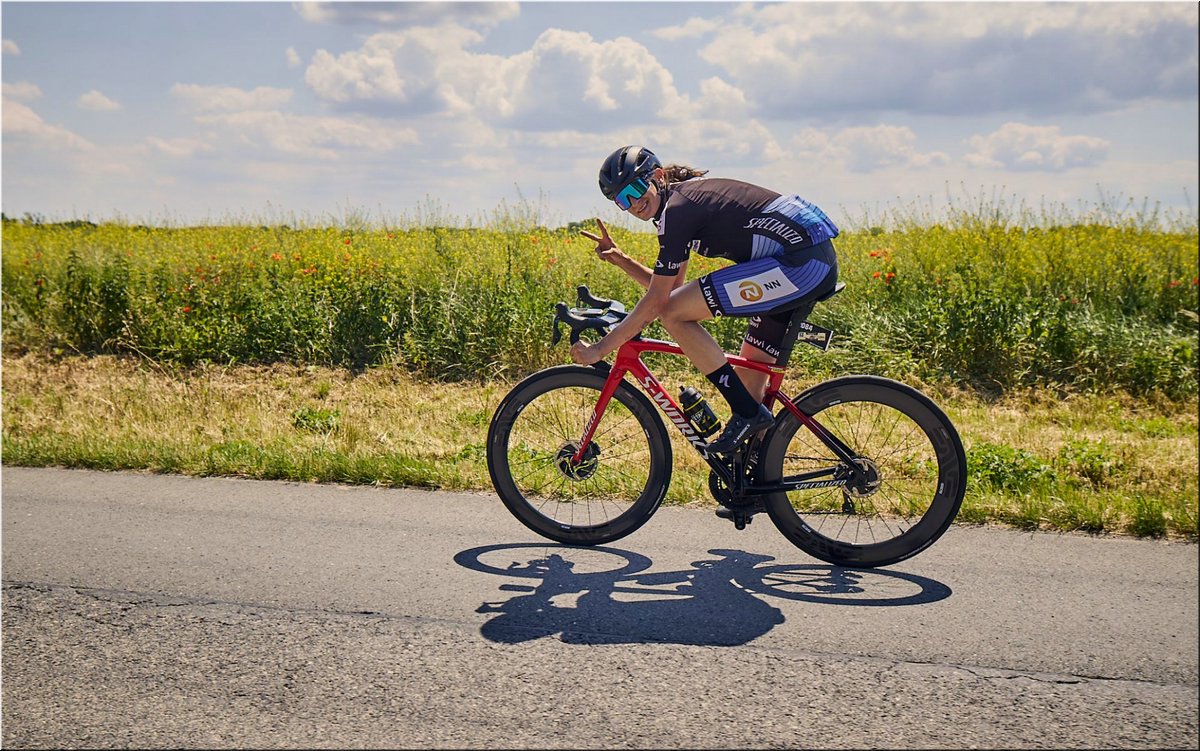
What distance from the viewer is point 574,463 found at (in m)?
5.41

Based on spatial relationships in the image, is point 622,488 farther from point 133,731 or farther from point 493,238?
point 493,238

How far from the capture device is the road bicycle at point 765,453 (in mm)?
5012

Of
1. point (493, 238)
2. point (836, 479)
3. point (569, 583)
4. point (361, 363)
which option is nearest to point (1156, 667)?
point (836, 479)

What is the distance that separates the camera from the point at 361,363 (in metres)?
11.2

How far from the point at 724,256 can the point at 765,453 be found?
1032mm

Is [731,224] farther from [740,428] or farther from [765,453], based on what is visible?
[765,453]

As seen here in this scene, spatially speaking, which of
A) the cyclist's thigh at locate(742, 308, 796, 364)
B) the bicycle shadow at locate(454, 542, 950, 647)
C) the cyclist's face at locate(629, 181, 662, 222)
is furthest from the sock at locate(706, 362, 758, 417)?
the cyclist's face at locate(629, 181, 662, 222)

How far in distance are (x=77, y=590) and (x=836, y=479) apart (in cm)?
377

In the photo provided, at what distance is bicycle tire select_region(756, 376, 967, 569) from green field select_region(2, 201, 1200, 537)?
74 centimetres

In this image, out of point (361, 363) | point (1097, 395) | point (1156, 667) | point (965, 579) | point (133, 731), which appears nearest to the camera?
point (133, 731)

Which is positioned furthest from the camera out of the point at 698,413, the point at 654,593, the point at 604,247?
the point at 604,247

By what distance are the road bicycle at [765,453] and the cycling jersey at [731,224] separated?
1.20 feet

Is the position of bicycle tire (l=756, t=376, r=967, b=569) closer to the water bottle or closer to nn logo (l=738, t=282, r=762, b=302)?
the water bottle

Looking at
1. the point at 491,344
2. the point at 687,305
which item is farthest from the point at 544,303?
the point at 687,305
